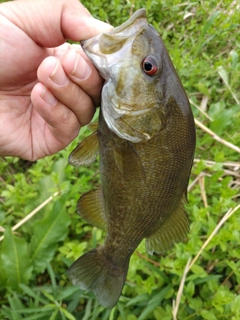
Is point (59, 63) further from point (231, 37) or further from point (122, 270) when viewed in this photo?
point (231, 37)

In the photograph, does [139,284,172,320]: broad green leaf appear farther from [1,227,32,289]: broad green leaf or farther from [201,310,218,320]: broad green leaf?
[1,227,32,289]: broad green leaf

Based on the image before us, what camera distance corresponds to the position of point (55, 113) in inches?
55.6

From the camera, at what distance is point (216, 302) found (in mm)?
1801

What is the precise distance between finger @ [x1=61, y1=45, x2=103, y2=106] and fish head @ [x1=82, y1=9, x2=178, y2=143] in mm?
57

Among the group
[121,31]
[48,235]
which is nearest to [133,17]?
[121,31]

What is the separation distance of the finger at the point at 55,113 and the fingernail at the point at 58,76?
0.22 ft

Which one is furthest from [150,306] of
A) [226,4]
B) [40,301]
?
[226,4]

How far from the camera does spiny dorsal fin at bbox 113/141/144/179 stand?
4.37ft

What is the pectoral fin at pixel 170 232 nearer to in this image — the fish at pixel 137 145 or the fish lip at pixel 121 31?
the fish at pixel 137 145

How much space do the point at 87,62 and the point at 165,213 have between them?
704 millimetres

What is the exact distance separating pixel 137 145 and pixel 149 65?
0.30 metres

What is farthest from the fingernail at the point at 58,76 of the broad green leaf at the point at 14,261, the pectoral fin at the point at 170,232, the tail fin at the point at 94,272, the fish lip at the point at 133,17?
the broad green leaf at the point at 14,261

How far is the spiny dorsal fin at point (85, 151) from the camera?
Answer: 141cm

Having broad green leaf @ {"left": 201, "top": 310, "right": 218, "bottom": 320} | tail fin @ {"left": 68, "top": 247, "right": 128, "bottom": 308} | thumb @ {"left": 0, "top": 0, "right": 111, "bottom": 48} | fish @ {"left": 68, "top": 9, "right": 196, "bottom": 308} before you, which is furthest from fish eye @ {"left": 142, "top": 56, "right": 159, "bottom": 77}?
broad green leaf @ {"left": 201, "top": 310, "right": 218, "bottom": 320}
